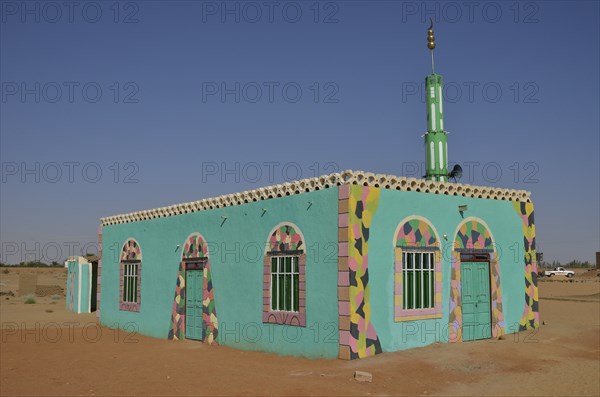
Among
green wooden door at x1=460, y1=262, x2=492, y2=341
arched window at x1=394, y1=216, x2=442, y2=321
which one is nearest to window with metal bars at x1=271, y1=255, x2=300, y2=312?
arched window at x1=394, y1=216, x2=442, y2=321

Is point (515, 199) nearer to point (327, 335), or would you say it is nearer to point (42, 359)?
point (327, 335)

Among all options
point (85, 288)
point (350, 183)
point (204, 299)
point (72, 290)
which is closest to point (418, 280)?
point (350, 183)

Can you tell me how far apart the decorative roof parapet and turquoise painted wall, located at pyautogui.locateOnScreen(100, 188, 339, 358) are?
18cm

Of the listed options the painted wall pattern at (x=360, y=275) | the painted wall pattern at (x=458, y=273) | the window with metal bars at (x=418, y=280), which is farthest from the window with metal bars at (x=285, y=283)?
the painted wall pattern at (x=458, y=273)

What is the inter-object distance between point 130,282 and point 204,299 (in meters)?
5.19

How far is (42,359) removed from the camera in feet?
46.0

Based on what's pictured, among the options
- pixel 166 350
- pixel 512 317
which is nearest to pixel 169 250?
pixel 166 350

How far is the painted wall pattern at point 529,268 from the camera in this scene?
1619cm

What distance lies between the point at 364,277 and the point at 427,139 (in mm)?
8259

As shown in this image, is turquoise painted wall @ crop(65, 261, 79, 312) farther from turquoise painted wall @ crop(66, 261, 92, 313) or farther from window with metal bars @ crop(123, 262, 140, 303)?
window with metal bars @ crop(123, 262, 140, 303)

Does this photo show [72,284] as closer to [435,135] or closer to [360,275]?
[435,135]

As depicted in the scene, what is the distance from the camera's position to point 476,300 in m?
14.7

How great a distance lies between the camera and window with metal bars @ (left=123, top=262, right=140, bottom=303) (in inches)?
788

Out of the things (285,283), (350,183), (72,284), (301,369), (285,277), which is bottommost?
(301,369)
